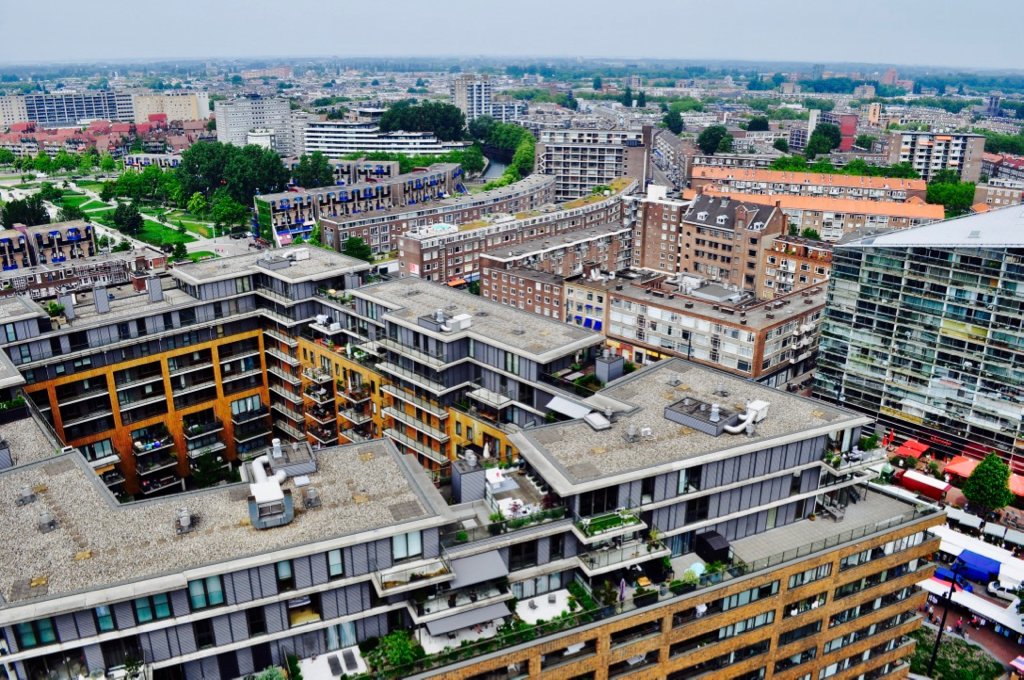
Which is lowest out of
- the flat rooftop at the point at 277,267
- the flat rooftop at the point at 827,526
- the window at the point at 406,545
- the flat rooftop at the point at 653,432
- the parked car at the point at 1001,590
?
the parked car at the point at 1001,590

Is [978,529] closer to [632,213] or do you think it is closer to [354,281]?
[354,281]

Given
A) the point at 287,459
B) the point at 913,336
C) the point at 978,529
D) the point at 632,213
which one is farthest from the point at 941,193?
the point at 287,459

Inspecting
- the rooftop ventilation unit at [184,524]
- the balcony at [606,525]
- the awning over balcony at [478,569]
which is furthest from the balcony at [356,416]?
the balcony at [606,525]

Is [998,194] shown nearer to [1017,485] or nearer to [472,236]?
[472,236]

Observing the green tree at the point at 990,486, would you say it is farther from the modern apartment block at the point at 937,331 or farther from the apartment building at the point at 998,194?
the apartment building at the point at 998,194

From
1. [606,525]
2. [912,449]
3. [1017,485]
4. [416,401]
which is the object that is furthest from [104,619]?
[912,449]
